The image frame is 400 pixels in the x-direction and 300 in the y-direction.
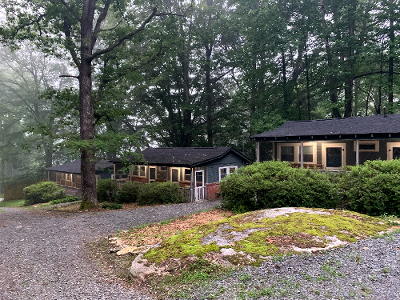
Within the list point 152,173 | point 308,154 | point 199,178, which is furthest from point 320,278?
point 152,173

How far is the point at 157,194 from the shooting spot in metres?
16.1

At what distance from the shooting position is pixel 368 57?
23.2 m

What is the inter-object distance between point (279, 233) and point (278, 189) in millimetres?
3760

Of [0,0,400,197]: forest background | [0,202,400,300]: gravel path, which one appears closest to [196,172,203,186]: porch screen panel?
[0,0,400,197]: forest background

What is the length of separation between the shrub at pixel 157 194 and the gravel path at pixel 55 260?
5.61m

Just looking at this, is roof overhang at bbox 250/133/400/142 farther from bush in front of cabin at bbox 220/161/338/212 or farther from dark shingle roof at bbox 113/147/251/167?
bush in front of cabin at bbox 220/161/338/212

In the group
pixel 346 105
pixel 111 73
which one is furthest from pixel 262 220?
pixel 346 105

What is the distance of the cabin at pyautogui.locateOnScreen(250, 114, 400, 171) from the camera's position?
16.6 m

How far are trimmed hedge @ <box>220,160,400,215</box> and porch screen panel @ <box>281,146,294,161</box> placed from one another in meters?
12.7

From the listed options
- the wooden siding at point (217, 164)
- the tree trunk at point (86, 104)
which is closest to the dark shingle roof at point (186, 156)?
the wooden siding at point (217, 164)

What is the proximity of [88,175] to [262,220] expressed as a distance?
1065 centimetres

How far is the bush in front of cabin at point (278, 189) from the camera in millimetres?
8812

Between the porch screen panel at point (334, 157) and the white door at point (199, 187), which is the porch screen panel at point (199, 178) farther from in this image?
the porch screen panel at point (334, 157)

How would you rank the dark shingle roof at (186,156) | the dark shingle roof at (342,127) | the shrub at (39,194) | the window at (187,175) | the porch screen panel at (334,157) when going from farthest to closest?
the shrub at (39,194), the porch screen panel at (334,157), the window at (187,175), the dark shingle roof at (186,156), the dark shingle roof at (342,127)
